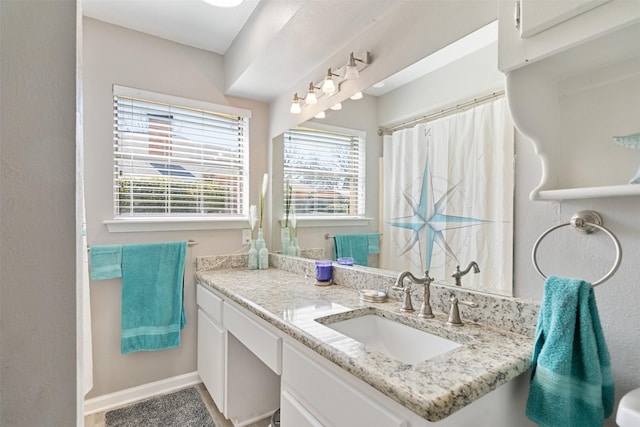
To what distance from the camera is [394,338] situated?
1236mm

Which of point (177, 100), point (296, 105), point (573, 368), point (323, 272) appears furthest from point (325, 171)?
point (573, 368)

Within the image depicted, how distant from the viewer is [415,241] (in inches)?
57.4

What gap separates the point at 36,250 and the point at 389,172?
142 cm

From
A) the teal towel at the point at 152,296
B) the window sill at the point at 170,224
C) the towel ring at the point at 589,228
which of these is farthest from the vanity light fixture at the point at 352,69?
the teal towel at the point at 152,296

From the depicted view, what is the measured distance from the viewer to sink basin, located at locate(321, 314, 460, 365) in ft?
3.57

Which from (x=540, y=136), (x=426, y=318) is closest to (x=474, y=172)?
(x=540, y=136)

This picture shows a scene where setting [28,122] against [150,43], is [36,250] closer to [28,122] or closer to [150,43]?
[28,122]

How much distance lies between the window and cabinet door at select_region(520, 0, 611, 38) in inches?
79.2

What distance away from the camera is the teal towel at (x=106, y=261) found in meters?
1.97

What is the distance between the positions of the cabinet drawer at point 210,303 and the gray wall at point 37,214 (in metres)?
1.40

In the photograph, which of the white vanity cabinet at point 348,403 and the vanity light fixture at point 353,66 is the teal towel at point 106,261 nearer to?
the white vanity cabinet at point 348,403

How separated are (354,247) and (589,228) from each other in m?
1.09

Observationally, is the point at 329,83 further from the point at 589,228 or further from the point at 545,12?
the point at 589,228

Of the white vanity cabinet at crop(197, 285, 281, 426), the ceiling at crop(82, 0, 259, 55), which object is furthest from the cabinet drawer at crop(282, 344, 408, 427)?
the ceiling at crop(82, 0, 259, 55)
